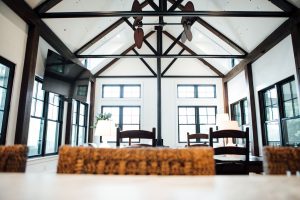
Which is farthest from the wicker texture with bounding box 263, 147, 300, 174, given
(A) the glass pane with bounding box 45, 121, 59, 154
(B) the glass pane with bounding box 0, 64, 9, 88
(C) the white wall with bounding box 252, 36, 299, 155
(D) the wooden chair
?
(A) the glass pane with bounding box 45, 121, 59, 154

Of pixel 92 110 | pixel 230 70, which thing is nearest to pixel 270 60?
pixel 230 70

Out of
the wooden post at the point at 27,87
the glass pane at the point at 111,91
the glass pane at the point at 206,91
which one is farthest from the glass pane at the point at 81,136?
the glass pane at the point at 206,91

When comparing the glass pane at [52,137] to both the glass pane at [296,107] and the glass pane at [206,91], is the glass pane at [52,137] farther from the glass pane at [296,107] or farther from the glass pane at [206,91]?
the glass pane at [296,107]

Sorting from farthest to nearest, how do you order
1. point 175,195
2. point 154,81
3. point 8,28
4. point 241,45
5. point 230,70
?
point 154,81, point 230,70, point 241,45, point 8,28, point 175,195

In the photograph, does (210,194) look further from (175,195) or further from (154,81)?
(154,81)

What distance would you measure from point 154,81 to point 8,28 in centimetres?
498

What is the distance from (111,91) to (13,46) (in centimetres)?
435

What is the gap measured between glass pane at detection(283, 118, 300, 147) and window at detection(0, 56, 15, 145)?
16.3 feet

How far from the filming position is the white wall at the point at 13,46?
3.13 metres

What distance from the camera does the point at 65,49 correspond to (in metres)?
5.12

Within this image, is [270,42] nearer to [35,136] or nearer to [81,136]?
[35,136]

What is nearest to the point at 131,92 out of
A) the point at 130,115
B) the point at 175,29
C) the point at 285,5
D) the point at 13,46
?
the point at 130,115

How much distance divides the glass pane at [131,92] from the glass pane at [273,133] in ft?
14.1

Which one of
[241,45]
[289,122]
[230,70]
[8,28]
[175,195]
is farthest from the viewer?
[230,70]
